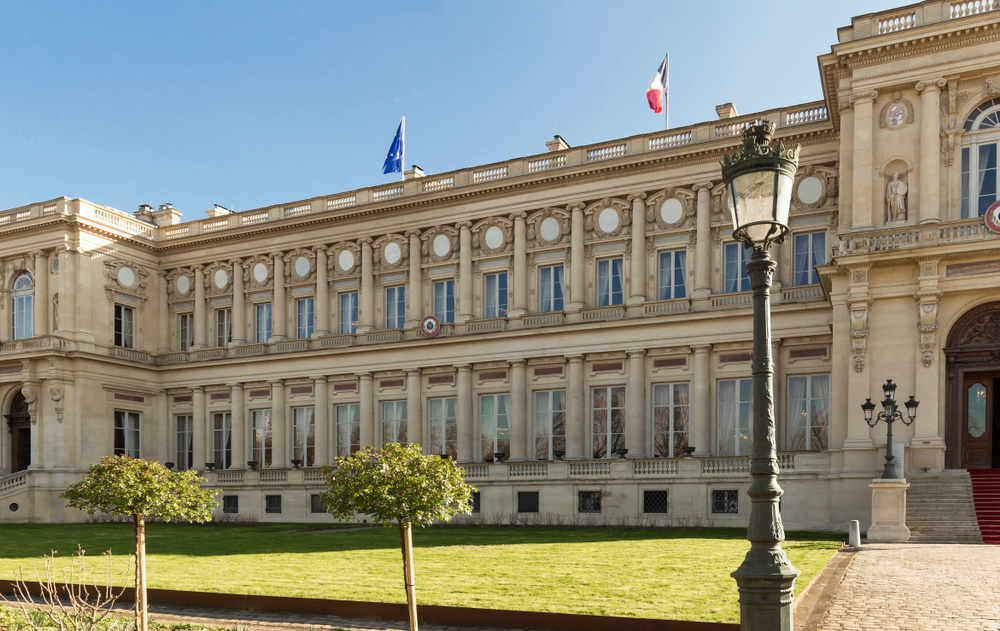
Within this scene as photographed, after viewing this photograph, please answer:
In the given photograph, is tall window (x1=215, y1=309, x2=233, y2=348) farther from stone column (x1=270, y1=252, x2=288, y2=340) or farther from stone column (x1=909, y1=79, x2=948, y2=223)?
stone column (x1=909, y1=79, x2=948, y2=223)

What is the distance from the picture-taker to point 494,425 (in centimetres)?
4219

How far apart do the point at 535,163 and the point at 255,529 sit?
67.2 feet

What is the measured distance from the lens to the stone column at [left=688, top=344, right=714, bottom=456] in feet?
122

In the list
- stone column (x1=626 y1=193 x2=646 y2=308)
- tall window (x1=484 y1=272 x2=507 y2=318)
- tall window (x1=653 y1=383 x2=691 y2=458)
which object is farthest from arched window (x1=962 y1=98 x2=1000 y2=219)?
tall window (x1=484 y1=272 x2=507 y2=318)

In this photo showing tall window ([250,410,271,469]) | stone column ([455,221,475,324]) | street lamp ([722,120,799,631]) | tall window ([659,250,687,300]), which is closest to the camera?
Result: street lamp ([722,120,799,631])

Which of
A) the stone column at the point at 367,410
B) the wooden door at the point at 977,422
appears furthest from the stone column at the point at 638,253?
the stone column at the point at 367,410

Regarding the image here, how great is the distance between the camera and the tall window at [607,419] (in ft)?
130

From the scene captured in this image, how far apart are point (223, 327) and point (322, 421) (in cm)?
953

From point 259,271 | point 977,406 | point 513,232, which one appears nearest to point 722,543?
point 977,406

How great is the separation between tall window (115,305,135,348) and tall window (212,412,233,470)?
6379 mm

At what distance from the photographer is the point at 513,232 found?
1681 inches

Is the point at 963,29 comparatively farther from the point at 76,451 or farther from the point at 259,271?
the point at 76,451

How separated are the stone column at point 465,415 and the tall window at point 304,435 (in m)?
8.73

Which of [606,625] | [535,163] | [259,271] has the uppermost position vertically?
[535,163]
